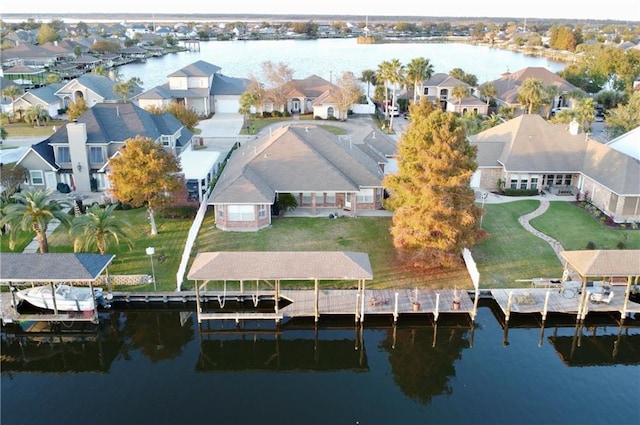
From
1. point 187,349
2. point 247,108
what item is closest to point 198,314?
point 187,349

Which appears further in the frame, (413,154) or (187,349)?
(413,154)

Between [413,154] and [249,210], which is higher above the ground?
[413,154]

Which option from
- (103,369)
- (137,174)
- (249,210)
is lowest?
(103,369)

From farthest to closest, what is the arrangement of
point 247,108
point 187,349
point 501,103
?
point 501,103 → point 247,108 → point 187,349

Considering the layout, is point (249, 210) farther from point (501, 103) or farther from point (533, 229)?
point (501, 103)

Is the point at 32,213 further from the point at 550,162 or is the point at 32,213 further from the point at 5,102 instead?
the point at 5,102

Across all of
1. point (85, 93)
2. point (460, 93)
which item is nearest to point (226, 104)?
point (85, 93)

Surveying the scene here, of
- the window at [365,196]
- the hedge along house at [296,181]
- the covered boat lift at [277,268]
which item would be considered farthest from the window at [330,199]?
the covered boat lift at [277,268]
